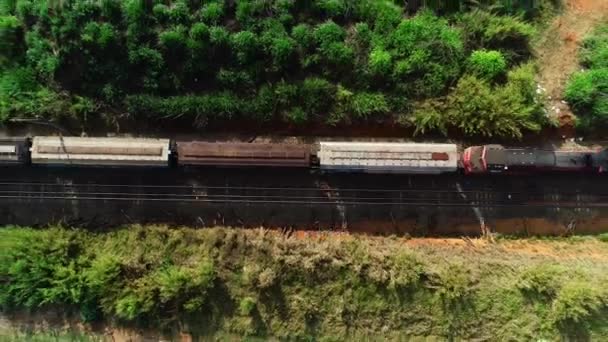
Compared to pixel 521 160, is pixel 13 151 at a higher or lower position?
lower

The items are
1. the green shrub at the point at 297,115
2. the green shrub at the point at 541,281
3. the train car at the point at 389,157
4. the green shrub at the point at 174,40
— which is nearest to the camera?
the green shrub at the point at 541,281

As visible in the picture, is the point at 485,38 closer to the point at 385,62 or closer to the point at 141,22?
the point at 385,62

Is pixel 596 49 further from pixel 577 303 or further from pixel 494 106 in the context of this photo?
pixel 577 303

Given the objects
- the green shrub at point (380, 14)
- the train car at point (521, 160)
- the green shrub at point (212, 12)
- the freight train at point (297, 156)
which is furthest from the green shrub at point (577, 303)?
the green shrub at point (212, 12)

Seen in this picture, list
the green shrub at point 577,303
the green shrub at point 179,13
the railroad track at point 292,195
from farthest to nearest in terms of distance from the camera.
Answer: the railroad track at point 292,195 < the green shrub at point 179,13 < the green shrub at point 577,303

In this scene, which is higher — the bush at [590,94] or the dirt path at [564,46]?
the dirt path at [564,46]

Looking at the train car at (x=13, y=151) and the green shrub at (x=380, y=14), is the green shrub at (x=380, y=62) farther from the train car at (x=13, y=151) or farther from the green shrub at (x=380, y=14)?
the train car at (x=13, y=151)

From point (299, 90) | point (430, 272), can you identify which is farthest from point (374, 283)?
point (299, 90)

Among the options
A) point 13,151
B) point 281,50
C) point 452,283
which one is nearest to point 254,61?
point 281,50
